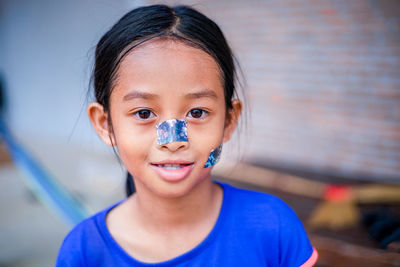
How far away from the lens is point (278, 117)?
3.54 metres

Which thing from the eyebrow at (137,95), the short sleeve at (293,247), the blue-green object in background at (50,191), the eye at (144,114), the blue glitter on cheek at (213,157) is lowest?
the blue-green object in background at (50,191)

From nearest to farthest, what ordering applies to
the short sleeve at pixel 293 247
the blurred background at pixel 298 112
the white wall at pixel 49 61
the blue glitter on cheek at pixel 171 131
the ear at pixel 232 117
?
the blue glitter on cheek at pixel 171 131 < the short sleeve at pixel 293 247 < the ear at pixel 232 117 < the blurred background at pixel 298 112 < the white wall at pixel 49 61

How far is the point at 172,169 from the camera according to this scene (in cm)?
99

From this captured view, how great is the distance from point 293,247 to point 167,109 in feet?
1.77

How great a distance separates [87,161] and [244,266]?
12.7ft

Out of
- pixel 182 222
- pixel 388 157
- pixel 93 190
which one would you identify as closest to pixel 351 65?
pixel 388 157

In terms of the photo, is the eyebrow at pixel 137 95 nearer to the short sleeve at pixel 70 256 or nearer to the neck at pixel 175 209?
the neck at pixel 175 209

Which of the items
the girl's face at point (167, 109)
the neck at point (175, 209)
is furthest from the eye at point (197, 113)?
the neck at point (175, 209)

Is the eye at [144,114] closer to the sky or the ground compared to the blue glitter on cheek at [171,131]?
closer to the sky

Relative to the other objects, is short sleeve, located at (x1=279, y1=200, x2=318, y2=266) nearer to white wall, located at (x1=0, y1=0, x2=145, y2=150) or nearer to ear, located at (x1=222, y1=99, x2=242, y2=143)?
ear, located at (x1=222, y1=99, x2=242, y2=143)

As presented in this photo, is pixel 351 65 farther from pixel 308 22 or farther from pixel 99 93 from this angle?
pixel 99 93

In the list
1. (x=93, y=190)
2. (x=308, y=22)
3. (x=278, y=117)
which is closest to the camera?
(x=308, y=22)

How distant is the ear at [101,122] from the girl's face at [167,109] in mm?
110

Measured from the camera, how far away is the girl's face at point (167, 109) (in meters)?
0.97
